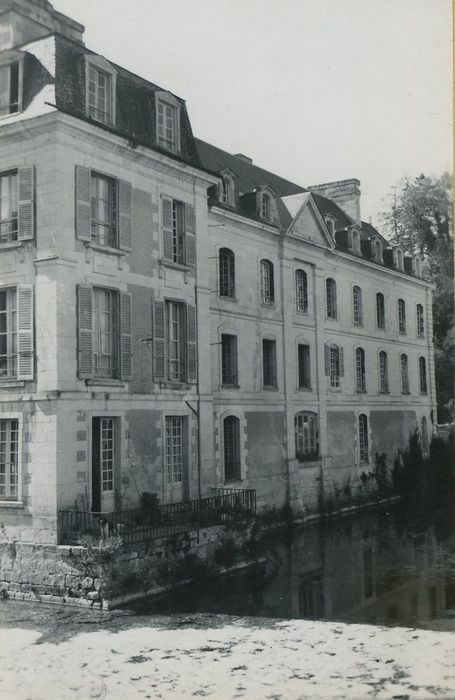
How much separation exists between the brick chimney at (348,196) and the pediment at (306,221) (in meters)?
8.07

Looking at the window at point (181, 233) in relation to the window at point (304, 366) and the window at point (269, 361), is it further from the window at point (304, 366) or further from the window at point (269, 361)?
the window at point (304, 366)

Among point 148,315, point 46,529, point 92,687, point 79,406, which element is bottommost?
point 92,687

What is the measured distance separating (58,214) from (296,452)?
12568 millimetres

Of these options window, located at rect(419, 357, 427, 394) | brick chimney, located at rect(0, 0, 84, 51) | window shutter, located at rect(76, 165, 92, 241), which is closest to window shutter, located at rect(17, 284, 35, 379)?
window shutter, located at rect(76, 165, 92, 241)

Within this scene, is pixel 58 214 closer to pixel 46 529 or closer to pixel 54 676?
pixel 46 529

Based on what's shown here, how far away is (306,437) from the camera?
83.1 ft

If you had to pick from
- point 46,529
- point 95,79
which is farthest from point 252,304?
point 46,529

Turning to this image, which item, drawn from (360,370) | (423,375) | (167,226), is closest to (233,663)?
(167,226)

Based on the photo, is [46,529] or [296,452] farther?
[296,452]

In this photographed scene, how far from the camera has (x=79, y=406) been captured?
1532 cm

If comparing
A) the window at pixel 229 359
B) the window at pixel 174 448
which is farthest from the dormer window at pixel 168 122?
the window at pixel 174 448

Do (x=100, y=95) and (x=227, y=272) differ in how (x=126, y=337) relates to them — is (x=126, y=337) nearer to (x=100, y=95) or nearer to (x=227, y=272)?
(x=100, y=95)

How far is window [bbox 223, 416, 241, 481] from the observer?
21.4 m

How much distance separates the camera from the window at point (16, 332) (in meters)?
15.2
